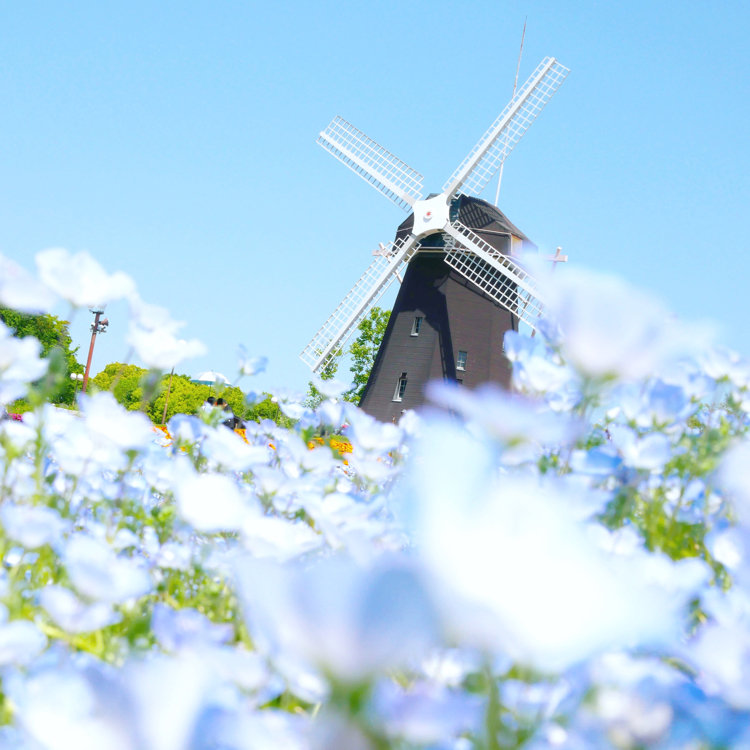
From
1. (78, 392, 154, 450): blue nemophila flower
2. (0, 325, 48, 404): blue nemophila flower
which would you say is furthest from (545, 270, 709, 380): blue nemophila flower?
(0, 325, 48, 404): blue nemophila flower

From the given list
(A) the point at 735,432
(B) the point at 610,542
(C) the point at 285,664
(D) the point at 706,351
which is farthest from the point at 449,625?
(A) the point at 735,432

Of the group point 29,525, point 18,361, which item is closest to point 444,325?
point 18,361

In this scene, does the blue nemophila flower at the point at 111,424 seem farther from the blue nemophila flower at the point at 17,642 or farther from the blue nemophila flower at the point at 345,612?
the blue nemophila flower at the point at 345,612

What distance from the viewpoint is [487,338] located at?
67.5 ft

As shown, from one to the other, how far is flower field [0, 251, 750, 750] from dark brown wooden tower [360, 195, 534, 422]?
18.2 meters

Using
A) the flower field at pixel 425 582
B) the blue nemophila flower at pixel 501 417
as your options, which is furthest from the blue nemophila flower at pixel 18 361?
the blue nemophila flower at pixel 501 417

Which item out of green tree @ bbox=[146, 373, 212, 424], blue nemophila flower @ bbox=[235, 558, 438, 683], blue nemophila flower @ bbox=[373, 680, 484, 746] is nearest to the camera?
blue nemophila flower @ bbox=[235, 558, 438, 683]

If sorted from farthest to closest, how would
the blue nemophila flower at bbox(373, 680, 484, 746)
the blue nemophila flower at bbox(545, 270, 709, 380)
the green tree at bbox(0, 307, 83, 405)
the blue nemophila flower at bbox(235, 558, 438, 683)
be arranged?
1. the green tree at bbox(0, 307, 83, 405)
2. the blue nemophila flower at bbox(545, 270, 709, 380)
3. the blue nemophila flower at bbox(373, 680, 484, 746)
4. the blue nemophila flower at bbox(235, 558, 438, 683)

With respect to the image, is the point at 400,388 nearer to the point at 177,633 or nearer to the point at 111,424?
the point at 111,424

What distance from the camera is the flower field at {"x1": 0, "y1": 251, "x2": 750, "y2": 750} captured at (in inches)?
16.6

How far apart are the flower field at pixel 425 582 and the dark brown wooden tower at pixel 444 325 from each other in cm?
1824

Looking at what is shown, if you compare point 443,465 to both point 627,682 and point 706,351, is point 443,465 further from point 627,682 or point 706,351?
point 706,351

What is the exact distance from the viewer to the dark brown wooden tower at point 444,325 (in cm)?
2036

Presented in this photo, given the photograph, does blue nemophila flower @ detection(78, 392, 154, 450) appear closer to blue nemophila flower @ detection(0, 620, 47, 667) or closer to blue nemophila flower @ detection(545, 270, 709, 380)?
blue nemophila flower @ detection(0, 620, 47, 667)
